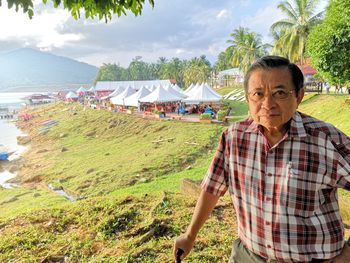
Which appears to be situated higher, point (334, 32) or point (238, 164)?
point (334, 32)

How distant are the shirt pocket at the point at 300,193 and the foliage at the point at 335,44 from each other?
865cm

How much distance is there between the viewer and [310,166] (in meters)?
1.28

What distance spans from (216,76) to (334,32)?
161 feet

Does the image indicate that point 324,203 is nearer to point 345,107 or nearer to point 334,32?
point 334,32

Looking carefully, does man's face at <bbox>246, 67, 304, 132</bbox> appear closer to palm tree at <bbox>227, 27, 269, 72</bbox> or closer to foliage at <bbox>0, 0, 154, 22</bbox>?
foliage at <bbox>0, 0, 154, 22</bbox>

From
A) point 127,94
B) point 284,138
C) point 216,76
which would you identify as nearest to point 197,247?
point 284,138

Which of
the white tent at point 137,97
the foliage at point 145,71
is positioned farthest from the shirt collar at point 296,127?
the foliage at point 145,71

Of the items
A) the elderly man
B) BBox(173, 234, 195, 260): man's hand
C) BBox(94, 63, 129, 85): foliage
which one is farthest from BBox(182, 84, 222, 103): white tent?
BBox(94, 63, 129, 85): foliage

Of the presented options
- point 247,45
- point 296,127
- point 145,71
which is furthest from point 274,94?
point 145,71

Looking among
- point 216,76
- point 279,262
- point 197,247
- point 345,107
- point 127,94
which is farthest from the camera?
point 216,76

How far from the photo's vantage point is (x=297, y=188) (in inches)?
51.2

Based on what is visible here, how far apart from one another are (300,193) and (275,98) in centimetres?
43

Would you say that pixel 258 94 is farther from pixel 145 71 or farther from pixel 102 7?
pixel 145 71

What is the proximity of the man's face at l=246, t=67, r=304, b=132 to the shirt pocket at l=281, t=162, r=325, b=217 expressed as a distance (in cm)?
21
